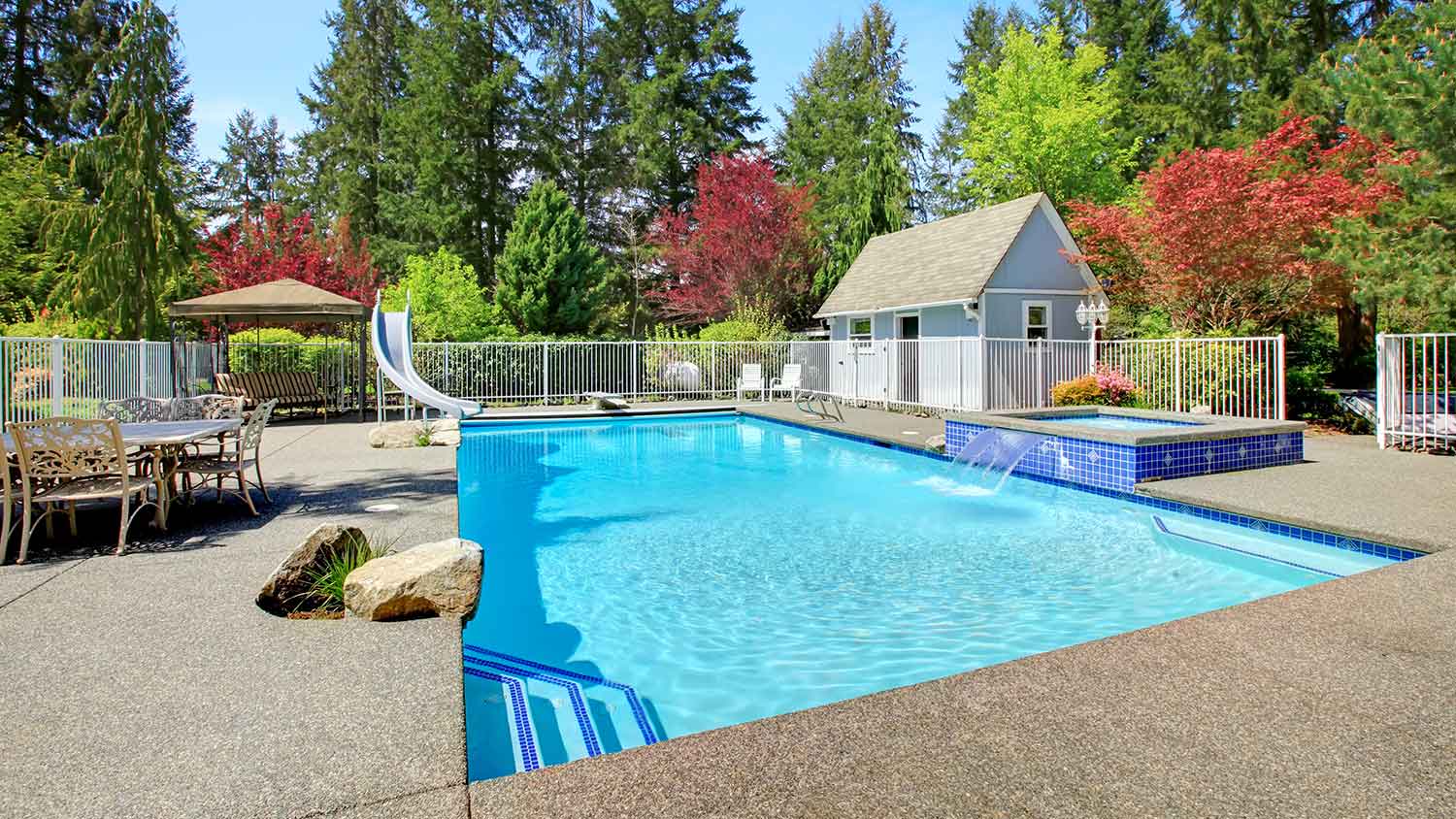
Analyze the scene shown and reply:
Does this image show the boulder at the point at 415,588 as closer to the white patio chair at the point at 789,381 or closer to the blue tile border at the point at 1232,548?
the blue tile border at the point at 1232,548

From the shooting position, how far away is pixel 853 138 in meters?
32.5

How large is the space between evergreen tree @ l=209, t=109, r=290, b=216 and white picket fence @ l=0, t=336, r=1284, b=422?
96.4ft

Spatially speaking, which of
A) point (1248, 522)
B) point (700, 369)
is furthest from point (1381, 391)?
point (700, 369)

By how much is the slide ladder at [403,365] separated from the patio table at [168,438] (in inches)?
287

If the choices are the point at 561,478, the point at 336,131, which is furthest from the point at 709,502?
the point at 336,131

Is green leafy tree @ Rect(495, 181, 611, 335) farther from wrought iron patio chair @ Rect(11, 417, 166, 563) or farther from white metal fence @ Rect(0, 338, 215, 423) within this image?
wrought iron patio chair @ Rect(11, 417, 166, 563)

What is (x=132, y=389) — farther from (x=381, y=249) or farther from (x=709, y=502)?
(x=381, y=249)

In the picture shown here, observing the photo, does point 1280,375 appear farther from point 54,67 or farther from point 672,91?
point 54,67

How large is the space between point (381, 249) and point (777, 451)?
80.7 ft

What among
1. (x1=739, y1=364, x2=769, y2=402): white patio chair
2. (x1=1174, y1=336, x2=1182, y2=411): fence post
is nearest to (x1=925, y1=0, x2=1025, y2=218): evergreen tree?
(x1=739, y1=364, x2=769, y2=402): white patio chair

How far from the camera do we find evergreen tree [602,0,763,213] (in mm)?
31297

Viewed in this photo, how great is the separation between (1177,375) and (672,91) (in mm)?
24533

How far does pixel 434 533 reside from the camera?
5.26 metres

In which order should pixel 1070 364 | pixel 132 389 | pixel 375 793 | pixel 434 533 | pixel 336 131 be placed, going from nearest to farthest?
pixel 375 793 < pixel 434 533 < pixel 132 389 < pixel 1070 364 < pixel 336 131
